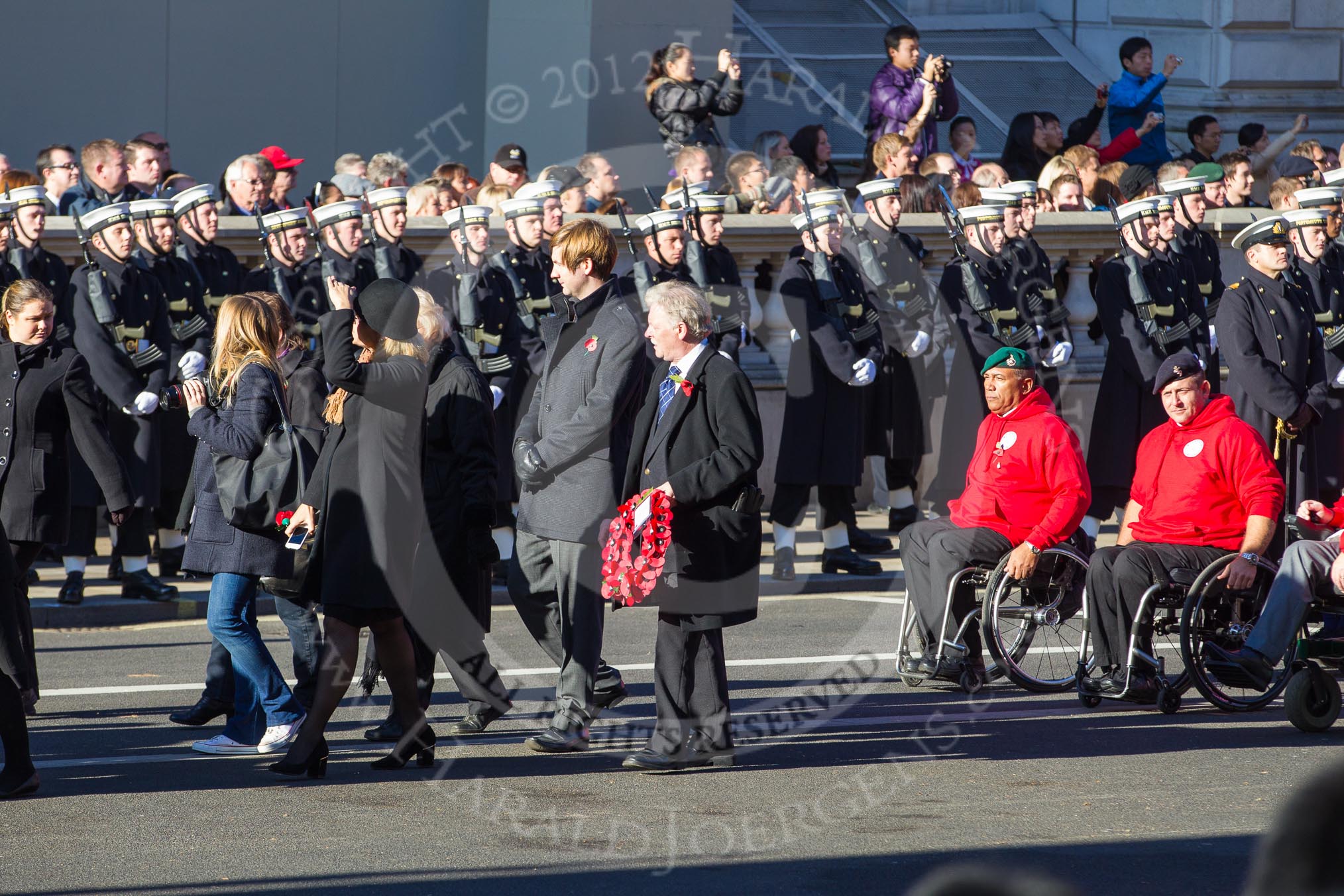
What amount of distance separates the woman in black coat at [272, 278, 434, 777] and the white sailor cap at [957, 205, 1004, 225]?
6.71 meters

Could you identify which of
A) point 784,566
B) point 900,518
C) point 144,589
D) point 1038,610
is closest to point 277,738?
point 1038,610

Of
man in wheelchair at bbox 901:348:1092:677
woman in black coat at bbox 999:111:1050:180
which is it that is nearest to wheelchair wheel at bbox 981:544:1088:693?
man in wheelchair at bbox 901:348:1092:677

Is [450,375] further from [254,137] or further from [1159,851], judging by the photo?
[254,137]

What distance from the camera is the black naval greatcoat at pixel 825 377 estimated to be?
11.5 metres

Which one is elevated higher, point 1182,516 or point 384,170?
point 384,170

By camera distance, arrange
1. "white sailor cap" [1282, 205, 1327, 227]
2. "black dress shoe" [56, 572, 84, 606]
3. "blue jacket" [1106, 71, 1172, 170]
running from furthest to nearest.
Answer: "blue jacket" [1106, 71, 1172, 170] < "white sailor cap" [1282, 205, 1327, 227] < "black dress shoe" [56, 572, 84, 606]

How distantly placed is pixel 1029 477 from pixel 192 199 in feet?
18.0

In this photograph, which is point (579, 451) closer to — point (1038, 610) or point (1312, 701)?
point (1038, 610)

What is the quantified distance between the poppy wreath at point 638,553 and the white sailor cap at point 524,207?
16.6 feet

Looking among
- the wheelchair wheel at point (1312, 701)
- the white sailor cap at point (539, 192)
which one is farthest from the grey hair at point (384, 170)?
the wheelchair wheel at point (1312, 701)

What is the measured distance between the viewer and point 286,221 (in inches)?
438

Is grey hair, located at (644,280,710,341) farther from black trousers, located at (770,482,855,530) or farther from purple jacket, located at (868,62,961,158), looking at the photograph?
purple jacket, located at (868,62,961,158)

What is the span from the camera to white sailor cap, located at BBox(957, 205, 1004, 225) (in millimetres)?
12508

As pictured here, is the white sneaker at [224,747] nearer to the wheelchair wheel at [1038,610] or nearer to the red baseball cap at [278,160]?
the wheelchair wheel at [1038,610]
